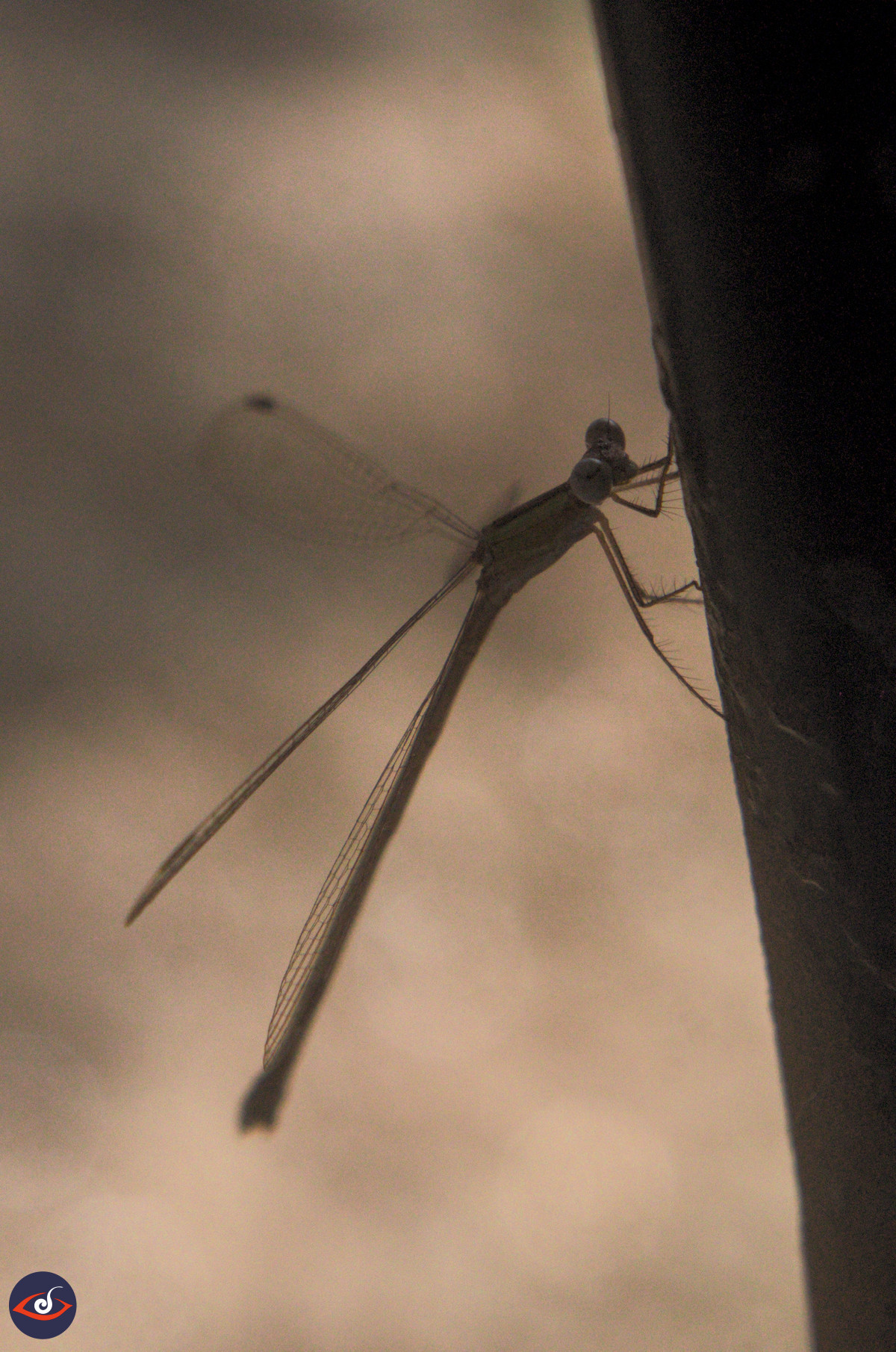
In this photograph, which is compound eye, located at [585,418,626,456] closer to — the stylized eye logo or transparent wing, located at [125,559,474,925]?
transparent wing, located at [125,559,474,925]

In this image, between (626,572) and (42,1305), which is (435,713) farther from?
(42,1305)

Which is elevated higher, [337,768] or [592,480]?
[592,480]

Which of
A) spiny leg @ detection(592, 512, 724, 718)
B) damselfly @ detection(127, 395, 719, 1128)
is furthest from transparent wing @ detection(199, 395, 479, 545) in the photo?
spiny leg @ detection(592, 512, 724, 718)

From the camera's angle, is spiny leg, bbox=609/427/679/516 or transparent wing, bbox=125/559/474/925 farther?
transparent wing, bbox=125/559/474/925

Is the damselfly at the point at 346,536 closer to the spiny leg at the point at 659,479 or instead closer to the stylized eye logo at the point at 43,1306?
the spiny leg at the point at 659,479

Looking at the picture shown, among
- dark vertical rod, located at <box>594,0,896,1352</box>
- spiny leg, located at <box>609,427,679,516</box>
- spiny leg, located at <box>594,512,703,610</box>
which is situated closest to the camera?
dark vertical rod, located at <box>594,0,896,1352</box>


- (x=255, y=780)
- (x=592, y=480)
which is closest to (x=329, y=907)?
(x=255, y=780)

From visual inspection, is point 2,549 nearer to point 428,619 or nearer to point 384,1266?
point 428,619

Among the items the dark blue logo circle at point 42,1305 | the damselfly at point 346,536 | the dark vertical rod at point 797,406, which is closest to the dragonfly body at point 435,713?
the damselfly at point 346,536
